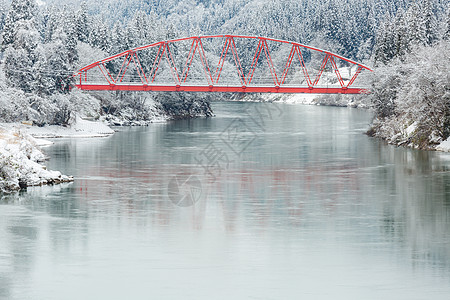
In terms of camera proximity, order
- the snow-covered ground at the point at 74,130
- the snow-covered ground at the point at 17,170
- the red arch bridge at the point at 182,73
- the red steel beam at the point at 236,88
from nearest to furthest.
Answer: the snow-covered ground at the point at 17,170
the snow-covered ground at the point at 74,130
the red steel beam at the point at 236,88
the red arch bridge at the point at 182,73

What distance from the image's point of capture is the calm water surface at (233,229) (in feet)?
81.8

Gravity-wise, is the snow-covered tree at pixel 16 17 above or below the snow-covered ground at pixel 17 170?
above

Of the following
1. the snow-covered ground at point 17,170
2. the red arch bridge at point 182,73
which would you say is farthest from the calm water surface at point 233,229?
the red arch bridge at point 182,73

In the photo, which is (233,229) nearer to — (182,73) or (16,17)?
(16,17)

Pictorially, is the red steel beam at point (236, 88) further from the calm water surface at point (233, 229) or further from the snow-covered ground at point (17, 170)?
the snow-covered ground at point (17, 170)

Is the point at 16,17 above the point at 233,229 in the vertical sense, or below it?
above

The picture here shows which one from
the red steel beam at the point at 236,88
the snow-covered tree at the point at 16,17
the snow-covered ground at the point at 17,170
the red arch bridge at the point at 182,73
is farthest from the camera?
the red arch bridge at the point at 182,73

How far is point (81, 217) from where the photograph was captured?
36688 mm

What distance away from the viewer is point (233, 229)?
111 ft

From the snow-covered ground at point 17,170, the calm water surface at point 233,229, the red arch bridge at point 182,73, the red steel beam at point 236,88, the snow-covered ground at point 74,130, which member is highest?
the red arch bridge at point 182,73

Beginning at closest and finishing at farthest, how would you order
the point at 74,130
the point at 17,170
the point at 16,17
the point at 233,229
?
the point at 233,229, the point at 17,170, the point at 74,130, the point at 16,17

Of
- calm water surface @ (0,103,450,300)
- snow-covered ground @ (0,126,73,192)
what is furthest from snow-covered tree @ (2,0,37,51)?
snow-covered ground @ (0,126,73,192)

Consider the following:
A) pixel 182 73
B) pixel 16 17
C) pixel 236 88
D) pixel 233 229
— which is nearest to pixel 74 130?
pixel 16 17

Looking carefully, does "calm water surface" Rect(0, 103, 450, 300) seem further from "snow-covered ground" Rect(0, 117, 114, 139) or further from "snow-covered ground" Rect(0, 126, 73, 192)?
"snow-covered ground" Rect(0, 117, 114, 139)
